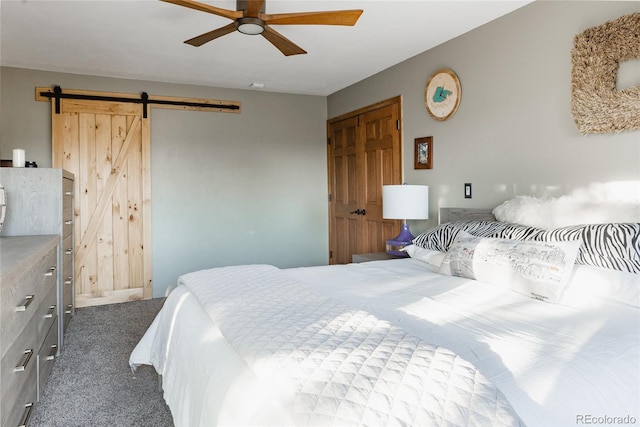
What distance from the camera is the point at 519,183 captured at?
2.77 meters

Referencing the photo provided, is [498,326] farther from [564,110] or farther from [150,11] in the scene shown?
[150,11]

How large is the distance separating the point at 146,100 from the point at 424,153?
2945mm

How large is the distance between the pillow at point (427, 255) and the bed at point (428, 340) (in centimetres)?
25

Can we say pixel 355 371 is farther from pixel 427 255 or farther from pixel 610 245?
pixel 427 255

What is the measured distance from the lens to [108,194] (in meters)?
4.28

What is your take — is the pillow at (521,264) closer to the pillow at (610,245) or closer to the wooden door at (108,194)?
the pillow at (610,245)

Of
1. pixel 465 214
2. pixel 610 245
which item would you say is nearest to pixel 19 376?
pixel 610 245

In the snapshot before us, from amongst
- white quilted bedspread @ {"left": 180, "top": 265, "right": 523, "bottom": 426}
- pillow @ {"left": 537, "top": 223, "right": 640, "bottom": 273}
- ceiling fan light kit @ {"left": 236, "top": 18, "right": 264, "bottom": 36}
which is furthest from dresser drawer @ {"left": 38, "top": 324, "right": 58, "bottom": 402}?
pillow @ {"left": 537, "top": 223, "right": 640, "bottom": 273}

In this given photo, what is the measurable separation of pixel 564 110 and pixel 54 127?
438 cm

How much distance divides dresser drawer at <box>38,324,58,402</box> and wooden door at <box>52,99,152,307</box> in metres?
1.60

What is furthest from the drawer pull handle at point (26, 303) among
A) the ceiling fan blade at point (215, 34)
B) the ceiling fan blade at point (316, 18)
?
the ceiling fan blade at point (316, 18)

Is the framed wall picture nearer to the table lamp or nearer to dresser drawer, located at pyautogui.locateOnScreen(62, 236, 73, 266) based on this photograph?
the table lamp

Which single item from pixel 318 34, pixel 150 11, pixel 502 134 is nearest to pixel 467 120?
pixel 502 134

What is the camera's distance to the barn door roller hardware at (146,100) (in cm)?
404
